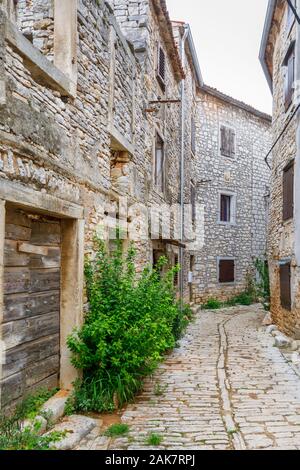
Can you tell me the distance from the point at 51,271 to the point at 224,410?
101 inches

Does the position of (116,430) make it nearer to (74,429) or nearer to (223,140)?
(74,429)

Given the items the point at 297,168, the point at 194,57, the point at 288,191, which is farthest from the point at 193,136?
the point at 297,168

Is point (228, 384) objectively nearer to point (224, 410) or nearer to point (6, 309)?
point (224, 410)

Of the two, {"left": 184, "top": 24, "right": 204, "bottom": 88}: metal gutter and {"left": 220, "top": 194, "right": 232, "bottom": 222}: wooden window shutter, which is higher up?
{"left": 184, "top": 24, "right": 204, "bottom": 88}: metal gutter

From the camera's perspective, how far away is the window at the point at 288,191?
8809 millimetres

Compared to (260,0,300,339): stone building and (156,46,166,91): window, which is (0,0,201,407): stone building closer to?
(156,46,166,91): window

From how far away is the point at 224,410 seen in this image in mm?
4781

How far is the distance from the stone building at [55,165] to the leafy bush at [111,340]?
0.21m

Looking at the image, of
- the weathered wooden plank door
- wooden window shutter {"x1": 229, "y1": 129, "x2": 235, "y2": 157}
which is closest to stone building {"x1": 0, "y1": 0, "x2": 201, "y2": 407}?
the weathered wooden plank door

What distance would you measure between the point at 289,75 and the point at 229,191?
8174 millimetres

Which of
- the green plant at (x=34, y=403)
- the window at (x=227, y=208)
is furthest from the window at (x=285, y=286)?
the window at (x=227, y=208)

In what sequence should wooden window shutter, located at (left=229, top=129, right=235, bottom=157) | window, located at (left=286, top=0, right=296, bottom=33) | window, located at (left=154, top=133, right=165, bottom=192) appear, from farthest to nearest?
wooden window shutter, located at (left=229, top=129, right=235, bottom=157) < window, located at (left=154, top=133, right=165, bottom=192) < window, located at (left=286, top=0, right=296, bottom=33)

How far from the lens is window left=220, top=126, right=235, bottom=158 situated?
1709cm

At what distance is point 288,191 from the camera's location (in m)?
9.13
